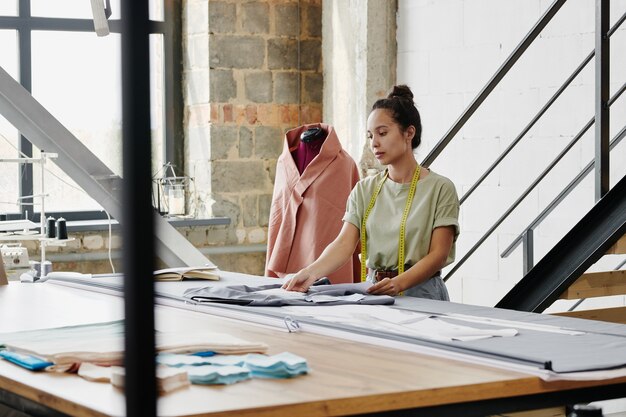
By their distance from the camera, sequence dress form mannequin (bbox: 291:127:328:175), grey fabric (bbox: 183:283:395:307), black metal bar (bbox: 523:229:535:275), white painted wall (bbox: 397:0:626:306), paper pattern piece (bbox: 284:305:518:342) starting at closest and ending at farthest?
paper pattern piece (bbox: 284:305:518:342) < grey fabric (bbox: 183:283:395:307) < black metal bar (bbox: 523:229:535:275) < dress form mannequin (bbox: 291:127:328:175) < white painted wall (bbox: 397:0:626:306)

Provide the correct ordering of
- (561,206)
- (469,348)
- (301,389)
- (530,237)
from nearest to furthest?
(301,389) < (469,348) < (530,237) < (561,206)

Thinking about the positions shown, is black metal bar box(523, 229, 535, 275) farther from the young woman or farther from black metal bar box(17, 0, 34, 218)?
black metal bar box(17, 0, 34, 218)

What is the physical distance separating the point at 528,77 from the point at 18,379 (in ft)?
13.0

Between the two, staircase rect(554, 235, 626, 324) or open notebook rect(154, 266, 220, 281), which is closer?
open notebook rect(154, 266, 220, 281)

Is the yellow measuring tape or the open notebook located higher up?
the yellow measuring tape

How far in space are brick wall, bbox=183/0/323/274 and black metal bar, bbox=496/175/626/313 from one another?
303cm

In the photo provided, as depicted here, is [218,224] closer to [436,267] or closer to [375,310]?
[436,267]

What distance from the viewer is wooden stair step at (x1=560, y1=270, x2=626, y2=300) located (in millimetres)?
3819

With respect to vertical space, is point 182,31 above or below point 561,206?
above

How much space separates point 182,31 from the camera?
662 cm

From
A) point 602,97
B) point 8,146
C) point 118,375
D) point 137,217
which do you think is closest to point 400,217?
point 602,97

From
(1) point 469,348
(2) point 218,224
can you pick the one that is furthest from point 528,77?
(1) point 469,348

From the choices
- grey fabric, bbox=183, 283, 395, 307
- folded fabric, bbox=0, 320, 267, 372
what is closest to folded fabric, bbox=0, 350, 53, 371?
folded fabric, bbox=0, 320, 267, 372

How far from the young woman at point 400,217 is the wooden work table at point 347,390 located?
1222 mm
